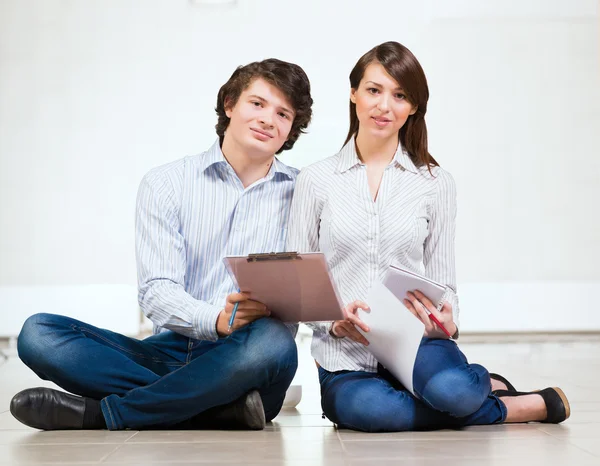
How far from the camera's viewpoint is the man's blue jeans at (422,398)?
1.72m

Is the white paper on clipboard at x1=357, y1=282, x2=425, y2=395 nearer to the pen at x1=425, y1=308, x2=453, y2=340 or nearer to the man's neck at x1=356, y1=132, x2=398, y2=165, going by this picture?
the pen at x1=425, y1=308, x2=453, y2=340

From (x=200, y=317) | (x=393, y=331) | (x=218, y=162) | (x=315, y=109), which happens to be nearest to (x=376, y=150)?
(x=218, y=162)

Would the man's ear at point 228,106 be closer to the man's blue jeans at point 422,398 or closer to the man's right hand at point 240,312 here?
the man's right hand at point 240,312

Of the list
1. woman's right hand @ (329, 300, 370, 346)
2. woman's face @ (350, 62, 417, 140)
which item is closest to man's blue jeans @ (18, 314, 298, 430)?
woman's right hand @ (329, 300, 370, 346)

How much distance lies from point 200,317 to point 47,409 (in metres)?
0.38

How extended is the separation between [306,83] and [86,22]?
3387 mm

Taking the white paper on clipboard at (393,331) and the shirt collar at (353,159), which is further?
the shirt collar at (353,159)

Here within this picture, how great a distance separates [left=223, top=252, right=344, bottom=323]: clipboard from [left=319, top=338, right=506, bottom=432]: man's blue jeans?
7.7 inches

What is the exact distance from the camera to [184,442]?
159 cm

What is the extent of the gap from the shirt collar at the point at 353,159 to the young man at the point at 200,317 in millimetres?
144

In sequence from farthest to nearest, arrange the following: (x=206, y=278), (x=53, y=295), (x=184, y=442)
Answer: (x=53, y=295), (x=206, y=278), (x=184, y=442)

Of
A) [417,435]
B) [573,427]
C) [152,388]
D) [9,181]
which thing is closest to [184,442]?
[152,388]

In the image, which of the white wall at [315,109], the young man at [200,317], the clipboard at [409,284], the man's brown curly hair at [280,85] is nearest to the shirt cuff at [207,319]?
the young man at [200,317]

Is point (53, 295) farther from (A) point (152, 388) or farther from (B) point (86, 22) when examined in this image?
(A) point (152, 388)
